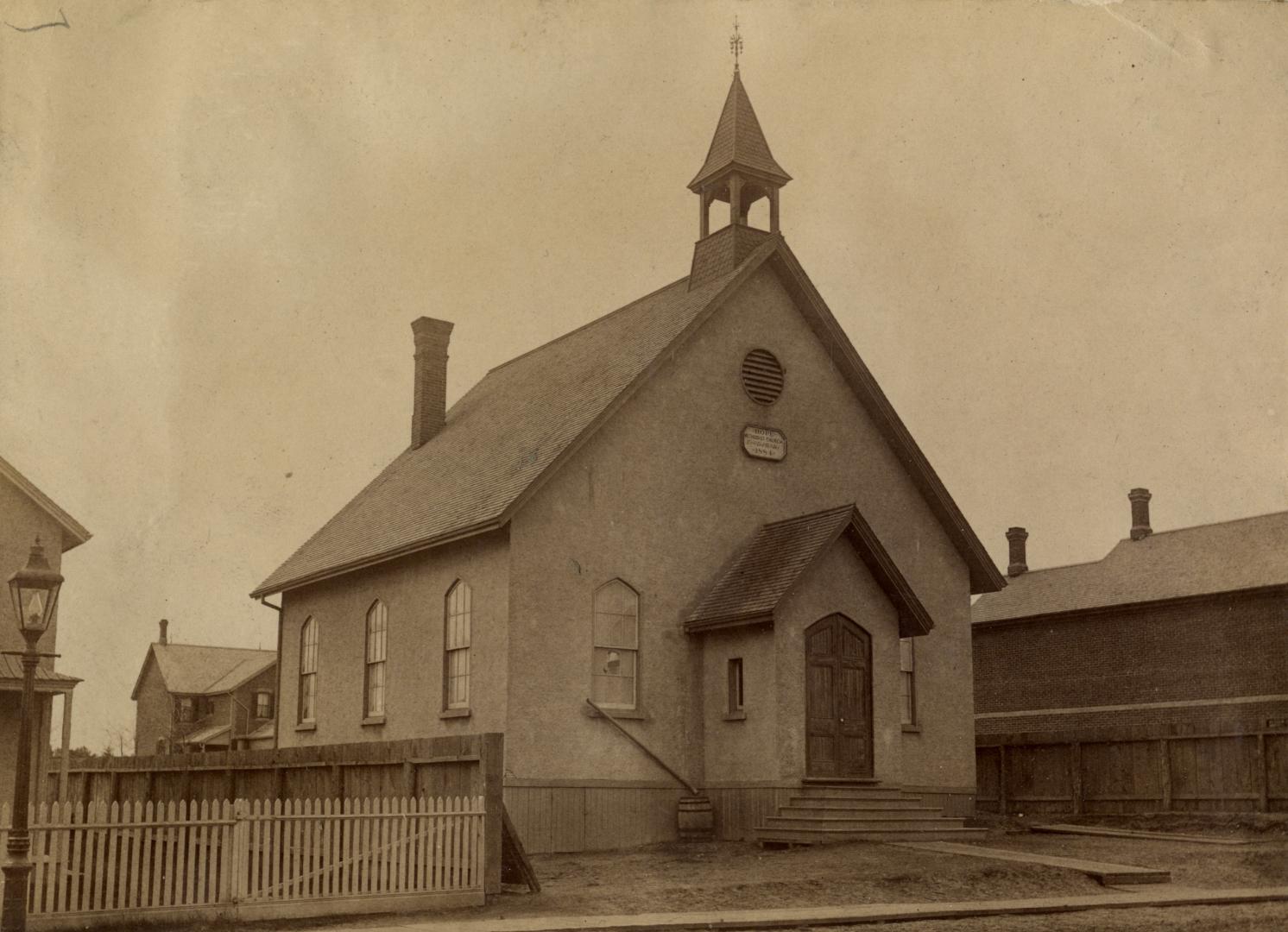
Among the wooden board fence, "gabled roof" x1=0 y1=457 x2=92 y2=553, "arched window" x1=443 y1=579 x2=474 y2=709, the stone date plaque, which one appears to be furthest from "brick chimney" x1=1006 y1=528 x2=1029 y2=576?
"gabled roof" x1=0 y1=457 x2=92 y2=553

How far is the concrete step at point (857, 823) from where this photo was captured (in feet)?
66.0

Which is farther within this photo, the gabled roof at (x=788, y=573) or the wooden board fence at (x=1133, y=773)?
the wooden board fence at (x=1133, y=773)

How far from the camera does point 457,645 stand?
2305cm

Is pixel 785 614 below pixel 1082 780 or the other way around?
the other way around

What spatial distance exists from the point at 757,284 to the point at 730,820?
30.6ft

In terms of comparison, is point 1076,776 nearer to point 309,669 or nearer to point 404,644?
point 404,644

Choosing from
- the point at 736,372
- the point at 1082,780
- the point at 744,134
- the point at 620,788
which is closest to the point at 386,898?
the point at 620,788

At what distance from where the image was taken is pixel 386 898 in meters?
14.3

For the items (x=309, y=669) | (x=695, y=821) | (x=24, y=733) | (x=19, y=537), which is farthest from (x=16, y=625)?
(x=695, y=821)

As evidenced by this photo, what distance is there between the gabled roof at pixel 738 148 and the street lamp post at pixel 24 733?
50.8 ft

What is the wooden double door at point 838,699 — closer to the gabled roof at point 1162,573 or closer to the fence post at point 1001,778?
the fence post at point 1001,778

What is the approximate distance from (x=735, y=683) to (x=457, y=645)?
4.64 metres

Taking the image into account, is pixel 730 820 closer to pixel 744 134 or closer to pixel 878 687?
pixel 878 687

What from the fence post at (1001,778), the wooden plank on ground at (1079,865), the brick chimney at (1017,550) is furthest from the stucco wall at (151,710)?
the wooden plank on ground at (1079,865)
